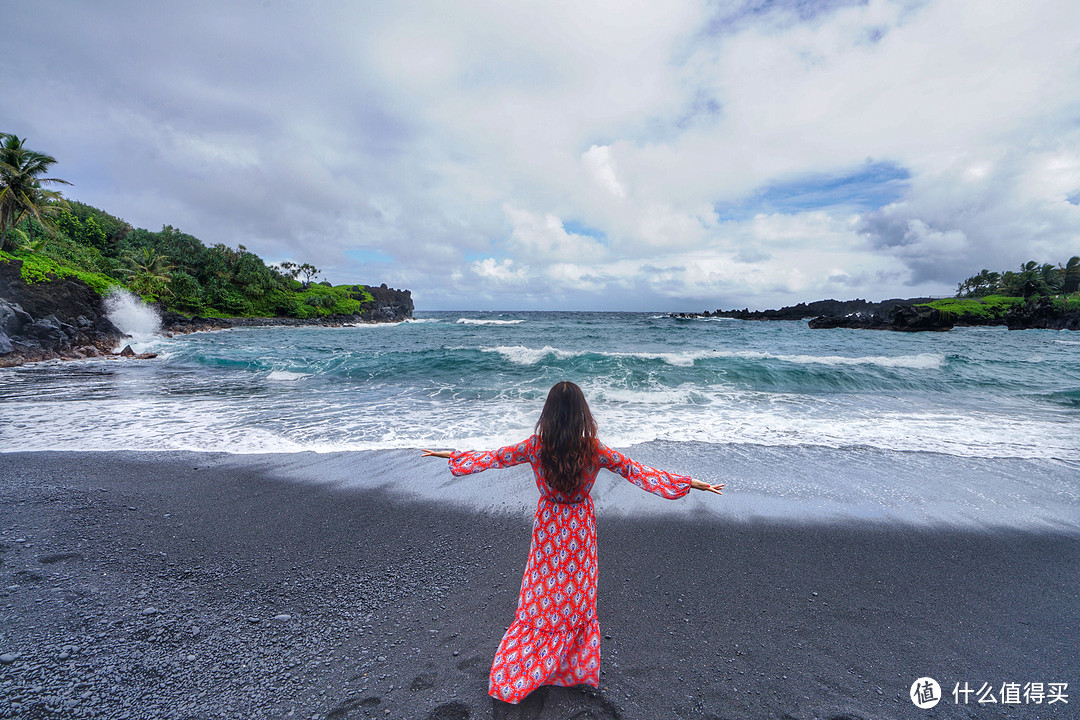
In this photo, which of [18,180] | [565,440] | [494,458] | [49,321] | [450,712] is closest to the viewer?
[450,712]

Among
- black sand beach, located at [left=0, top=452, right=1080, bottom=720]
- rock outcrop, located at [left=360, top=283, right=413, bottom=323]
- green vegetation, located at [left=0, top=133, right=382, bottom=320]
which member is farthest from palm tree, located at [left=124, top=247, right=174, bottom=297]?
black sand beach, located at [left=0, top=452, right=1080, bottom=720]

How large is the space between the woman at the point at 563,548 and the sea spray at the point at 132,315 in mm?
35480

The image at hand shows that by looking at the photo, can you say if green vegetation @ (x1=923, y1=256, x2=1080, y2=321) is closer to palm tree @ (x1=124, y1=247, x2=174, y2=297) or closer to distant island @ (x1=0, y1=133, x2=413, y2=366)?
distant island @ (x1=0, y1=133, x2=413, y2=366)

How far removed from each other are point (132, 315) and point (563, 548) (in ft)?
137

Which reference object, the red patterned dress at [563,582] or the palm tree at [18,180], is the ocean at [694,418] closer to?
the red patterned dress at [563,582]

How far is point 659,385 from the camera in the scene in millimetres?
13492

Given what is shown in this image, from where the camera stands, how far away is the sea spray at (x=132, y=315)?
27.4m

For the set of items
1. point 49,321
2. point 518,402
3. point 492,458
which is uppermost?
point 49,321

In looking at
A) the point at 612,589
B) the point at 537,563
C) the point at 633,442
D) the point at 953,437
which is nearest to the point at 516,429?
the point at 633,442

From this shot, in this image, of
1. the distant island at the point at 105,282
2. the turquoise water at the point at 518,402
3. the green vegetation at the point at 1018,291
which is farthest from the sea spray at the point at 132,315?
the green vegetation at the point at 1018,291

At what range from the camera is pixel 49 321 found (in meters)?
18.5

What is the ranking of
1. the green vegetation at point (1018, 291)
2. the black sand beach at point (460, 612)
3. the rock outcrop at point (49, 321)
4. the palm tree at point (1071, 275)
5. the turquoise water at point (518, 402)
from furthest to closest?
1. the palm tree at point (1071, 275)
2. the green vegetation at point (1018, 291)
3. the rock outcrop at point (49, 321)
4. the turquoise water at point (518, 402)
5. the black sand beach at point (460, 612)

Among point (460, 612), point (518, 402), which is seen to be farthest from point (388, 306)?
point (460, 612)

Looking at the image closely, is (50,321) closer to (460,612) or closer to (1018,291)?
(460,612)
